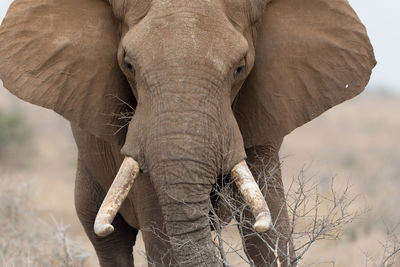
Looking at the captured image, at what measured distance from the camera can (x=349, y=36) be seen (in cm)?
456

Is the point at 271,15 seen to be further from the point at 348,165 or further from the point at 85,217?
the point at 348,165

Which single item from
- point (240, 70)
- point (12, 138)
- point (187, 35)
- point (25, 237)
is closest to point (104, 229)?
point (187, 35)

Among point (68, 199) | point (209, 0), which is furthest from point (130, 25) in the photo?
point (68, 199)

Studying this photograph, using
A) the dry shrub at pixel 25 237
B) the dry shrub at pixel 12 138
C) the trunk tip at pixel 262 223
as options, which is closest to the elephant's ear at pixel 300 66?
the trunk tip at pixel 262 223


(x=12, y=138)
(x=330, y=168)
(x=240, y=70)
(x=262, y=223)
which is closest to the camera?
(x=262, y=223)

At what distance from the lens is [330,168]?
21.5 feet

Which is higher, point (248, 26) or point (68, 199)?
point (248, 26)

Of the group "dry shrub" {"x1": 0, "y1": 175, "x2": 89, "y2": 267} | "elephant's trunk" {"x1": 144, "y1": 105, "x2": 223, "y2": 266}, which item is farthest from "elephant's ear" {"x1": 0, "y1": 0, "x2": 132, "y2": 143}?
"dry shrub" {"x1": 0, "y1": 175, "x2": 89, "y2": 267}

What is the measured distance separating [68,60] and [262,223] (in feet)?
4.63

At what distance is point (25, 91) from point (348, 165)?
19.4 m

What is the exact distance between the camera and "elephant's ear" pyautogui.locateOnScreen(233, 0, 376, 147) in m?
4.41

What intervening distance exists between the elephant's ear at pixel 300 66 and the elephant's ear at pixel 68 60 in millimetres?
638

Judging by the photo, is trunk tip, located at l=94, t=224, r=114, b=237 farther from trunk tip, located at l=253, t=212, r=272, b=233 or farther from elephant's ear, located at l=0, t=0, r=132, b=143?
elephant's ear, located at l=0, t=0, r=132, b=143

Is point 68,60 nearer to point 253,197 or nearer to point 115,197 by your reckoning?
point 115,197
